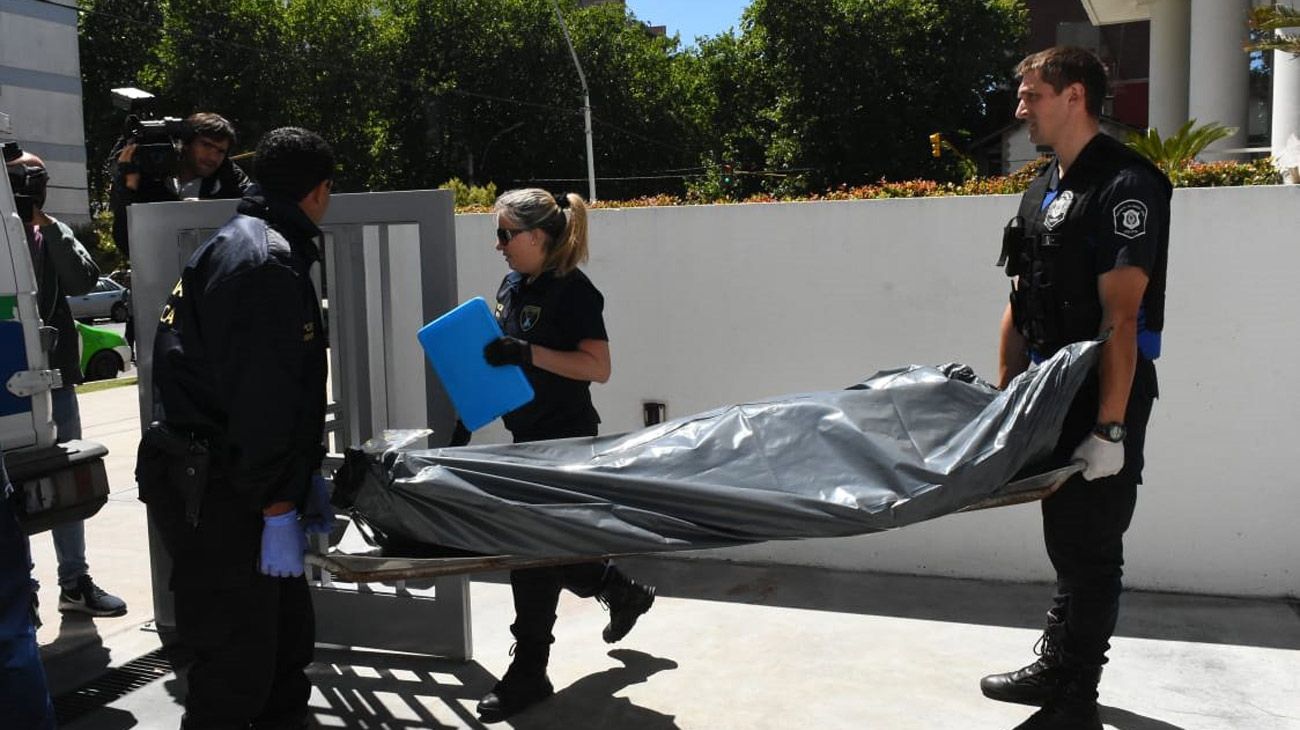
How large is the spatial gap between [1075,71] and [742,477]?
157cm

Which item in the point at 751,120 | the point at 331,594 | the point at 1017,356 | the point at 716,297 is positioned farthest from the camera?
the point at 751,120

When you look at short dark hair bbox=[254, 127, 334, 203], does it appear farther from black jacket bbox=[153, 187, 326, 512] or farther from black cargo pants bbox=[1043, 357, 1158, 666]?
black cargo pants bbox=[1043, 357, 1158, 666]

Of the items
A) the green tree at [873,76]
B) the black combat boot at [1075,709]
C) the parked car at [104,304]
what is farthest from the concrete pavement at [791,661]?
the green tree at [873,76]

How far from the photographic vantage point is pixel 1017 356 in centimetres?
354

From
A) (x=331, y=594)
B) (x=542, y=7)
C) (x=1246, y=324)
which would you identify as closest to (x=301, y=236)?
(x=331, y=594)

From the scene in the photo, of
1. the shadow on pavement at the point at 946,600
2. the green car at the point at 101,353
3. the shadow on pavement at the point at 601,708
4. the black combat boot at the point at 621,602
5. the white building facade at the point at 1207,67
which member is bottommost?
the shadow on pavement at the point at 601,708

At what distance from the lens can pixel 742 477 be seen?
2.80 meters

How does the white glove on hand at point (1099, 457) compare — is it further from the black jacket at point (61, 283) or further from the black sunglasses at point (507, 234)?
the black jacket at point (61, 283)

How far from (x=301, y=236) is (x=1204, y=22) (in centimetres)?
1324

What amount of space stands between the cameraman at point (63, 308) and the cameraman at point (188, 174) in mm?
230

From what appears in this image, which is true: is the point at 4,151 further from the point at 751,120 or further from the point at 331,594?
the point at 751,120

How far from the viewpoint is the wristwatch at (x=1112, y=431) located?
9.63 feet

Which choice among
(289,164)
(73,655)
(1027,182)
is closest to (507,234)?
(289,164)

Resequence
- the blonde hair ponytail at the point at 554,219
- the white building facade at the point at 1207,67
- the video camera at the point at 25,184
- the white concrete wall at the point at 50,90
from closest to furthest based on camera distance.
Answer: 1. the blonde hair ponytail at the point at 554,219
2. the video camera at the point at 25,184
3. the white building facade at the point at 1207,67
4. the white concrete wall at the point at 50,90
